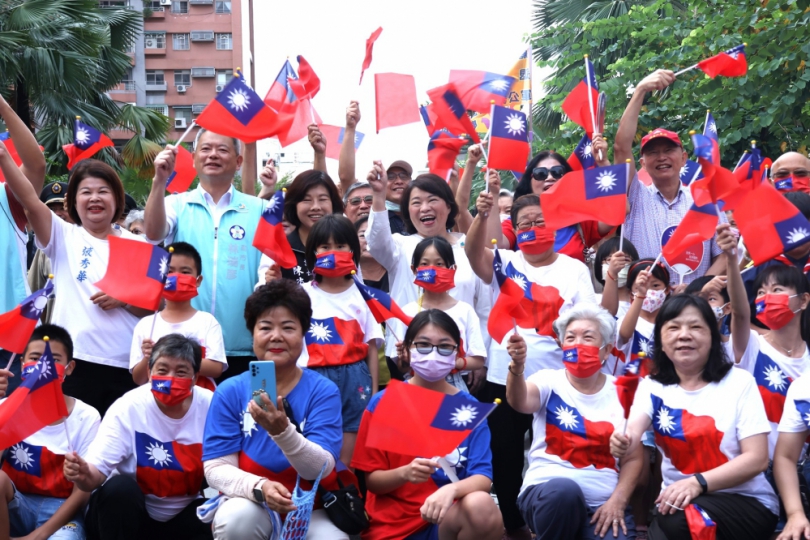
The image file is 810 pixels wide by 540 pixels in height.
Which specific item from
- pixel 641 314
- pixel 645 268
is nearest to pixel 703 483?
pixel 641 314

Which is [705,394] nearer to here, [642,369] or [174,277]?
[642,369]

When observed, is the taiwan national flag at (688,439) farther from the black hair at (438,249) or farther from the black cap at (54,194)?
the black cap at (54,194)

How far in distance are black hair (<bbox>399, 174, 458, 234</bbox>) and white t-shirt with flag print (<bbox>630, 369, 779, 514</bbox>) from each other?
2094 millimetres

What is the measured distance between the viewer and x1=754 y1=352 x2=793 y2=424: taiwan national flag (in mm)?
5207

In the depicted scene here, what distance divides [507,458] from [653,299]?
132 centimetres

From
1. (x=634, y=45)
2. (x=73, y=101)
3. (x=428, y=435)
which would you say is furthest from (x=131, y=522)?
(x=73, y=101)

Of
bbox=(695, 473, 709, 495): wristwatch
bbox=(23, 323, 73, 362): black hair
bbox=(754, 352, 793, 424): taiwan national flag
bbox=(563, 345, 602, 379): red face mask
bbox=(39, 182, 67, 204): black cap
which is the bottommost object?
bbox=(695, 473, 709, 495): wristwatch

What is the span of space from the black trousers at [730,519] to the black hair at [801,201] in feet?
7.13

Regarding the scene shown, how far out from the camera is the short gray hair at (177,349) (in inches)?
200

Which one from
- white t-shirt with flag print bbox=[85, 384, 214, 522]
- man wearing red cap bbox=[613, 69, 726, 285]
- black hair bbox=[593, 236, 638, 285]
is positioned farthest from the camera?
man wearing red cap bbox=[613, 69, 726, 285]

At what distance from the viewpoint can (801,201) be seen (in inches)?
238

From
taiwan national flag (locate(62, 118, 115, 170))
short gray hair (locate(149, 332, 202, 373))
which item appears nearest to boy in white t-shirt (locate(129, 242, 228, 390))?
short gray hair (locate(149, 332, 202, 373))

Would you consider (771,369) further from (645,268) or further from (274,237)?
(274,237)

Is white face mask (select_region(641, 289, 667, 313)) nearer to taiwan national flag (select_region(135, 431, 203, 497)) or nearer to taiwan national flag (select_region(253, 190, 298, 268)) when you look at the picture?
taiwan national flag (select_region(253, 190, 298, 268))
